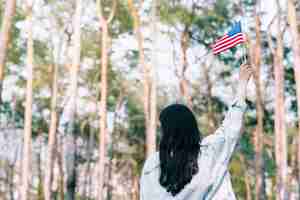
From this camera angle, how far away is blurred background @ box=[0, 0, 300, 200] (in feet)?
67.9

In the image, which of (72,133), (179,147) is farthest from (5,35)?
(179,147)

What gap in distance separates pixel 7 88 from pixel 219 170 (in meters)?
30.9

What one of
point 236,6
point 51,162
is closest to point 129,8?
point 236,6

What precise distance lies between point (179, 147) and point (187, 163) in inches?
3.2

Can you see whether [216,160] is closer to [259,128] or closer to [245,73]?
[245,73]

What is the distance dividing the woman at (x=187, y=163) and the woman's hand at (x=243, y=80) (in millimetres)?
225

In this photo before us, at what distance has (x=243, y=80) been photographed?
305 centimetres

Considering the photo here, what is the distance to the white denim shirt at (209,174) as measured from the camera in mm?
2760

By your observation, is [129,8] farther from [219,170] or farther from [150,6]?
Result: [219,170]

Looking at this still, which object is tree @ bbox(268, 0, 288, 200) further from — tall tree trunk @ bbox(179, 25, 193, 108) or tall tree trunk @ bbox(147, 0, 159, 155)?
tall tree trunk @ bbox(179, 25, 193, 108)

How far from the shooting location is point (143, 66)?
24.9 meters

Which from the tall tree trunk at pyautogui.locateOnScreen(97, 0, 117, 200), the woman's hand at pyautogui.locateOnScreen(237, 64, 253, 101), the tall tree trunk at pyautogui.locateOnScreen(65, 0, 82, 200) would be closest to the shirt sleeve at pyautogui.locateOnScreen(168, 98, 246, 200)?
the woman's hand at pyautogui.locateOnScreen(237, 64, 253, 101)

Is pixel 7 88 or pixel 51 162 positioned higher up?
pixel 7 88

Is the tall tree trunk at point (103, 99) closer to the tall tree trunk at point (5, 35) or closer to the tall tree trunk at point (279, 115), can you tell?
the tall tree trunk at point (279, 115)
